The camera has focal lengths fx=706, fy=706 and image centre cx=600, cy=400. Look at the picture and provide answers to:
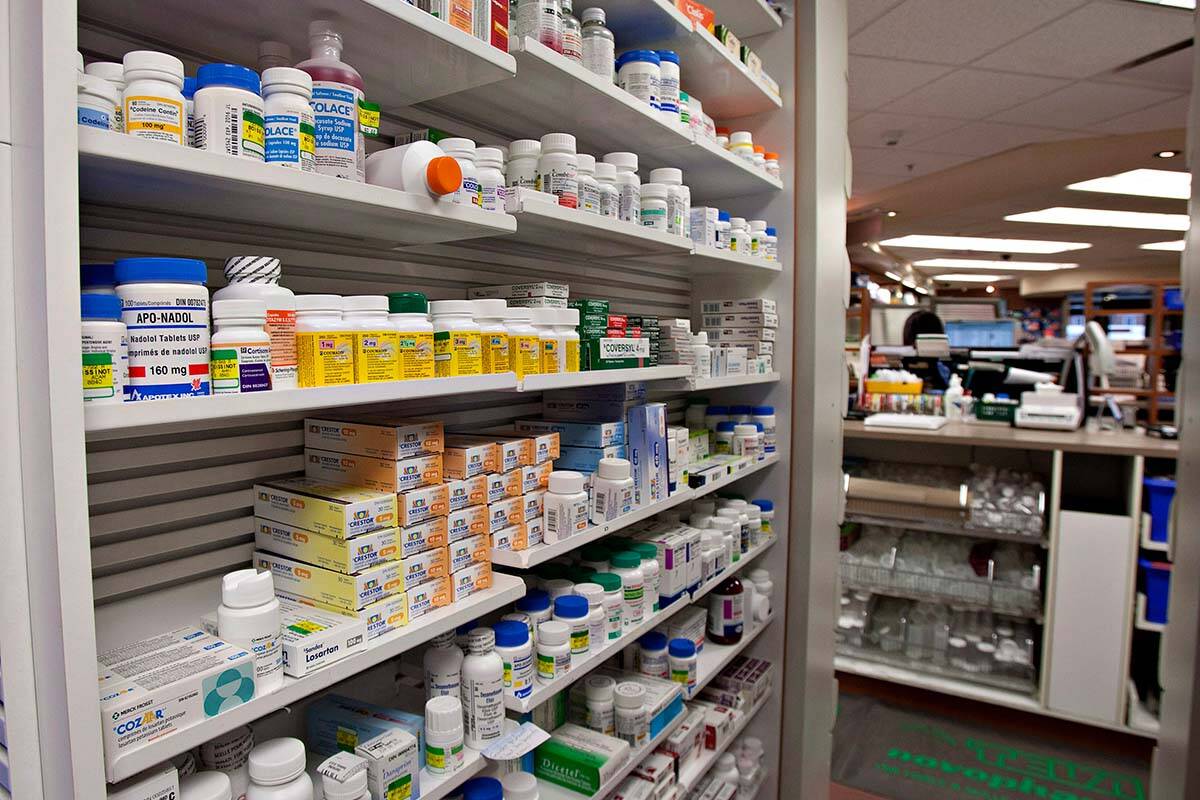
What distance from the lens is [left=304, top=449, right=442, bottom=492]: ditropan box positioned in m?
1.20

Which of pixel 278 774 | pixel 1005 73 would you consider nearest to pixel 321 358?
pixel 278 774

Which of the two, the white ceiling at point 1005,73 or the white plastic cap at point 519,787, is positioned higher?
the white ceiling at point 1005,73

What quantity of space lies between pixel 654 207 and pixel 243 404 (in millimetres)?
1220

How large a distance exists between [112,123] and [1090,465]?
4508mm

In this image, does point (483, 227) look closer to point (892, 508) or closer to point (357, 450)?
point (357, 450)

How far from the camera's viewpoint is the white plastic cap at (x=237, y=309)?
2.88 ft

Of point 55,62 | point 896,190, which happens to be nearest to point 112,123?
point 55,62

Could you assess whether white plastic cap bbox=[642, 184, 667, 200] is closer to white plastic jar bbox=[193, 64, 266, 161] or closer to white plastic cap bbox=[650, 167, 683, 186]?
white plastic cap bbox=[650, 167, 683, 186]

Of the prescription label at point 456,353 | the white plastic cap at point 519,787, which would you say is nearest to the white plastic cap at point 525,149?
the prescription label at point 456,353

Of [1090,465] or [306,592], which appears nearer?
[306,592]

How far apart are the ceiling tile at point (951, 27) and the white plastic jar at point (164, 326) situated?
10.9 feet

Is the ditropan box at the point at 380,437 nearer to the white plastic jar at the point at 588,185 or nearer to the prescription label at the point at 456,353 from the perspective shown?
the prescription label at the point at 456,353

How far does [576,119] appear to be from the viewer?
5.72 ft

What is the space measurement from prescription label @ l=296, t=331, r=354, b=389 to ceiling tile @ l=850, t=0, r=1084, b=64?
318cm
